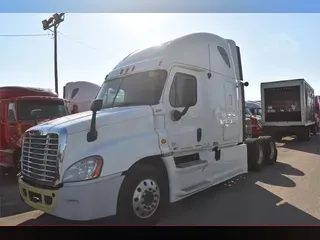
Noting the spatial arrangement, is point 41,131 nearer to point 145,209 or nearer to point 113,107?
point 113,107

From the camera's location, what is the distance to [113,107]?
15.1 feet

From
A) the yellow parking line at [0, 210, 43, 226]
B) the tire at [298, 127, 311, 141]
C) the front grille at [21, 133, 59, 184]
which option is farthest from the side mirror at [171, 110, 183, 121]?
the tire at [298, 127, 311, 141]

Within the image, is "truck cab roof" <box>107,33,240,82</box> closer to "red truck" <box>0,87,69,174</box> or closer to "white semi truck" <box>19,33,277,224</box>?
"white semi truck" <box>19,33,277,224</box>

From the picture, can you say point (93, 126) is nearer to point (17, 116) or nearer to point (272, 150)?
point (17, 116)

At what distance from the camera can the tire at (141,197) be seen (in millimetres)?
3732

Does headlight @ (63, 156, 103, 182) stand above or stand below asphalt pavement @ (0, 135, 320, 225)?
above

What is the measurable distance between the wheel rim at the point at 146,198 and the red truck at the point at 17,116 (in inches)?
168

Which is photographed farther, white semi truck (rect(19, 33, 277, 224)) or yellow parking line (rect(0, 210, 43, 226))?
yellow parking line (rect(0, 210, 43, 226))

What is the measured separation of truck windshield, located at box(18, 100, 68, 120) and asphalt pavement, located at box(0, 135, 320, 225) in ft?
5.71

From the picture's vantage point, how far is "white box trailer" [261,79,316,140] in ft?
46.5

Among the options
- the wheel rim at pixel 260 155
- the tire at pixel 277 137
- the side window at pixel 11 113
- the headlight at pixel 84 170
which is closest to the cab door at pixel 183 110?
the headlight at pixel 84 170
